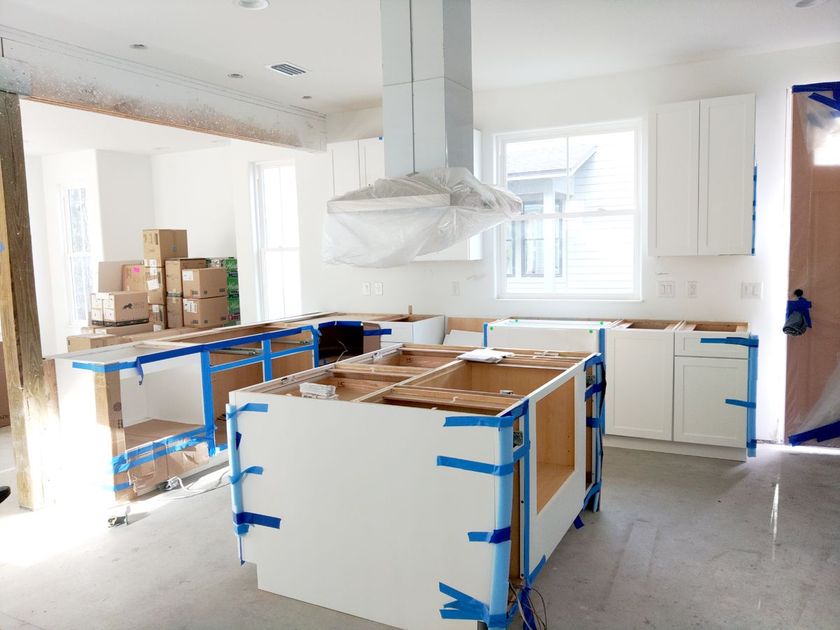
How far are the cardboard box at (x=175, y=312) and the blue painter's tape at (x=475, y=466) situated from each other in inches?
206

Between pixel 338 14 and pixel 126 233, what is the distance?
5488 mm

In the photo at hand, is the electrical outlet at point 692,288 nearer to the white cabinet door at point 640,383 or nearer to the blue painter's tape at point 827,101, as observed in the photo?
the white cabinet door at point 640,383

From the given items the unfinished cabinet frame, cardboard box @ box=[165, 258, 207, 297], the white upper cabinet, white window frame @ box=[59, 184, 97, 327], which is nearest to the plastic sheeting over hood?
the unfinished cabinet frame

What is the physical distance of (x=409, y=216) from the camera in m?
3.07

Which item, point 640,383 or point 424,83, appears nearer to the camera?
point 424,83

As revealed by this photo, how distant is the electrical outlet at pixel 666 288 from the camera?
16.0 feet

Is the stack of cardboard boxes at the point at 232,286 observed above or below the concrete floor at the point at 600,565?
above

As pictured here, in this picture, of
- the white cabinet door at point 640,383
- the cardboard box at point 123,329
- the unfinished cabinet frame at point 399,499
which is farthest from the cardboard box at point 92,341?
the white cabinet door at point 640,383

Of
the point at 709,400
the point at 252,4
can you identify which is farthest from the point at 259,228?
the point at 709,400

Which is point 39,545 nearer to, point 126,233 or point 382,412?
point 382,412

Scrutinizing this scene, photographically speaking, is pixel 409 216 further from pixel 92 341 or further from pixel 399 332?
pixel 92 341

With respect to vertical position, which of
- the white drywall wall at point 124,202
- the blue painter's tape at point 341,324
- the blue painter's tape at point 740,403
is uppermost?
the white drywall wall at point 124,202

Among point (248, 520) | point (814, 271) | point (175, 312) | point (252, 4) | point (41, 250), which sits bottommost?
point (248, 520)

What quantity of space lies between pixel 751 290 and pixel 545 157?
75.7 inches
